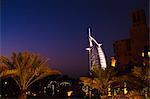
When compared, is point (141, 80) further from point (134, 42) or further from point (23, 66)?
point (134, 42)

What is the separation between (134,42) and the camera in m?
92.9

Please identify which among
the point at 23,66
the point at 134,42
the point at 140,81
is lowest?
the point at 140,81

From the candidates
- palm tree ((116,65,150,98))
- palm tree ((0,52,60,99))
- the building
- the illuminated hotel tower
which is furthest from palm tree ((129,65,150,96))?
the building

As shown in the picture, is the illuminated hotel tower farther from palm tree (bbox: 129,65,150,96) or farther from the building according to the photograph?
palm tree (bbox: 129,65,150,96)

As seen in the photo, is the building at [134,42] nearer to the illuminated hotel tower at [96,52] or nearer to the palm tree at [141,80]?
the illuminated hotel tower at [96,52]

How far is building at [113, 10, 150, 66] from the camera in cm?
9175

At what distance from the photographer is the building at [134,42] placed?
91.8m

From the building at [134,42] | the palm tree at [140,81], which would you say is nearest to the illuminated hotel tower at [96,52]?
the building at [134,42]

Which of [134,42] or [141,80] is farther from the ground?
[134,42]

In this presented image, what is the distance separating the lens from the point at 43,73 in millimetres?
29469

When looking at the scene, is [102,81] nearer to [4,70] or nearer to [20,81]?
[20,81]

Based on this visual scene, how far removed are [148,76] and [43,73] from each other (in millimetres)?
10199

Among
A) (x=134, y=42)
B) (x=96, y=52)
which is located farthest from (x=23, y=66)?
(x=134, y=42)

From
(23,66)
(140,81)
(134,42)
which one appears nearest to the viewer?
(23,66)
